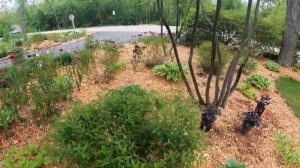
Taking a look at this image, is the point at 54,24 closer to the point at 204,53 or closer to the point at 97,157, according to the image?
the point at 204,53

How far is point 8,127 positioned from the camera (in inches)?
151

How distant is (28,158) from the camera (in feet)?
11.0

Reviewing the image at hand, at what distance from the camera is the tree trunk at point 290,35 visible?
8820 mm

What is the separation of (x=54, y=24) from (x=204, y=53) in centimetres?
2884

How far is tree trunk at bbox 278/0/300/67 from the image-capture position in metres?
8.82

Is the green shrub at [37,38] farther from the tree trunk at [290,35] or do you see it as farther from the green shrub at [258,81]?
the green shrub at [258,81]

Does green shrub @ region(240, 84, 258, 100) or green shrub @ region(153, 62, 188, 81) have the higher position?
green shrub @ region(153, 62, 188, 81)

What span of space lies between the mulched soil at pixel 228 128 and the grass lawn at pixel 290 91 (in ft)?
0.74

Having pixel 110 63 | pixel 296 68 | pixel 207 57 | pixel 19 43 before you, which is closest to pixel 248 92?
pixel 207 57

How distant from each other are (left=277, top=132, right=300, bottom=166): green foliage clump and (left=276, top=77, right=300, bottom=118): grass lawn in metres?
1.81

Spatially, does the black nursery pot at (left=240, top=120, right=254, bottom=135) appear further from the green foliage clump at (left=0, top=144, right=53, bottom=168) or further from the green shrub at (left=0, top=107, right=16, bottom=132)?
the green shrub at (left=0, top=107, right=16, bottom=132)

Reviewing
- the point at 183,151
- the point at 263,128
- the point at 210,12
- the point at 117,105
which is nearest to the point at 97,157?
the point at 117,105

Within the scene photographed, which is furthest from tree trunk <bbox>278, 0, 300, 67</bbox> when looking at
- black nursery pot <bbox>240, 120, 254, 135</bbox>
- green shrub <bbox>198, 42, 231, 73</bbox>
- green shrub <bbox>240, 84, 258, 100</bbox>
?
black nursery pot <bbox>240, 120, 254, 135</bbox>

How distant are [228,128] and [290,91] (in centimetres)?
368
